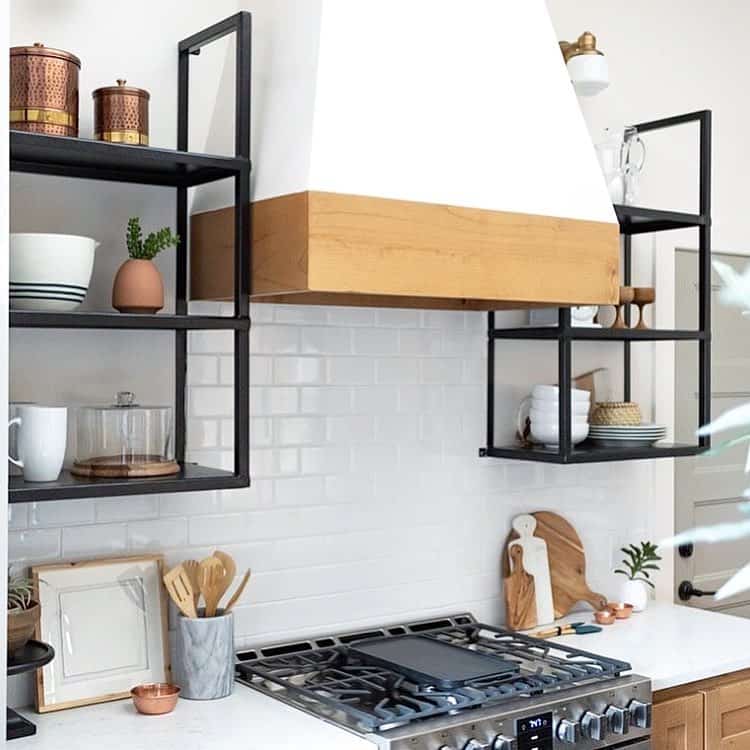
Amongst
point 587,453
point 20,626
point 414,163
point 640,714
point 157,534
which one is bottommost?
point 640,714

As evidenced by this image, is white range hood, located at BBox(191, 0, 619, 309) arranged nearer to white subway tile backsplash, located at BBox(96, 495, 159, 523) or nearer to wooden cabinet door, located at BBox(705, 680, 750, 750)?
white subway tile backsplash, located at BBox(96, 495, 159, 523)

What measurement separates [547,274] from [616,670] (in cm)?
98

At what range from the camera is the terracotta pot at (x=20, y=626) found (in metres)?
2.07

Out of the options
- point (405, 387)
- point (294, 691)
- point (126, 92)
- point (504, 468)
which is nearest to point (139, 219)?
point (126, 92)

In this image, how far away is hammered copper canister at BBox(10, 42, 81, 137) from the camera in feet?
6.73

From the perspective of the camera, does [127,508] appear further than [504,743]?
Yes

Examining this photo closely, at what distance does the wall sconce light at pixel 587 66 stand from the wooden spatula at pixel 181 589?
1.81 metres

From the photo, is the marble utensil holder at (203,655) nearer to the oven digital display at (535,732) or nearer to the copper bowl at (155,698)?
the copper bowl at (155,698)

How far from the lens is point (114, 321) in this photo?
6.83 feet

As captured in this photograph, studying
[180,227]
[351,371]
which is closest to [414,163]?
[180,227]

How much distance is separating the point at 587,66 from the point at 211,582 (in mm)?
1822

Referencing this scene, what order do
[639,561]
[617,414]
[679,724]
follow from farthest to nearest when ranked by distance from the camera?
[639,561], [617,414], [679,724]

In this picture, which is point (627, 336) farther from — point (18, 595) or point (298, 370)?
point (18, 595)

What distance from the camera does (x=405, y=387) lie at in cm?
294
